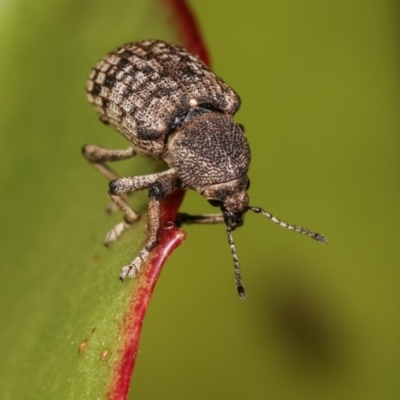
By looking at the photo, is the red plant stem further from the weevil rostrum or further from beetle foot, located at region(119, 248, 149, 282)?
the weevil rostrum

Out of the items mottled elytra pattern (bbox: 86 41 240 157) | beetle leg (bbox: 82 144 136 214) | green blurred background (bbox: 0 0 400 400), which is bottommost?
green blurred background (bbox: 0 0 400 400)

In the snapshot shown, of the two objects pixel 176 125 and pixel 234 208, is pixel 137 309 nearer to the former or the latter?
pixel 234 208

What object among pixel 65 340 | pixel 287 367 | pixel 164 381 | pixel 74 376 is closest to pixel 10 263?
pixel 65 340

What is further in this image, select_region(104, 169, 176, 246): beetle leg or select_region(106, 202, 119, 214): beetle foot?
select_region(106, 202, 119, 214): beetle foot

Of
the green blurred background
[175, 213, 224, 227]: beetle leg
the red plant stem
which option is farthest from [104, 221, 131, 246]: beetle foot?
the green blurred background

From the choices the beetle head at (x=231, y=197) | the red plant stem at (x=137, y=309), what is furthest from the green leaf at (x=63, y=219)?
the beetle head at (x=231, y=197)
